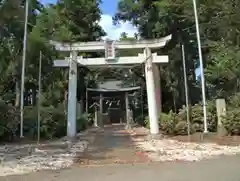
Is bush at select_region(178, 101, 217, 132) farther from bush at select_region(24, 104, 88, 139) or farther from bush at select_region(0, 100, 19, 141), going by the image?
bush at select_region(0, 100, 19, 141)

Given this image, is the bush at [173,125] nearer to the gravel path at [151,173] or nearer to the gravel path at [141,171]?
the gravel path at [141,171]

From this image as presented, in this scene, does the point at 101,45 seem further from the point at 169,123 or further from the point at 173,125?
the point at 173,125

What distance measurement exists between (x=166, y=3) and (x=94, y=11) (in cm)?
1260

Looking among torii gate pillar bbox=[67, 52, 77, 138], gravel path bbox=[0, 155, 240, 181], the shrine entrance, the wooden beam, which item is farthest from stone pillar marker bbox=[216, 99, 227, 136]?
the shrine entrance

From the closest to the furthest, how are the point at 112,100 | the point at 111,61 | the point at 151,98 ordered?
the point at 151,98 < the point at 111,61 < the point at 112,100

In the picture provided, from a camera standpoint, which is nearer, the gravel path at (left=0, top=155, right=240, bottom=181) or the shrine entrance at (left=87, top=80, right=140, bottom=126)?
the gravel path at (left=0, top=155, right=240, bottom=181)

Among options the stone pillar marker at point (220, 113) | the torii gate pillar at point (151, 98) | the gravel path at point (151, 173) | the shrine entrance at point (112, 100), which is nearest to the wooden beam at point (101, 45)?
the torii gate pillar at point (151, 98)

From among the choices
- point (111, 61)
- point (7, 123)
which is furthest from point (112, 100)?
point (7, 123)

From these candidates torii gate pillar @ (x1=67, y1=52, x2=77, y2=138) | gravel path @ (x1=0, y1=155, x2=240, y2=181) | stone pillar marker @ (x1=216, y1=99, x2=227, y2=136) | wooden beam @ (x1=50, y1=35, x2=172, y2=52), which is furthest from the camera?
wooden beam @ (x1=50, y1=35, x2=172, y2=52)

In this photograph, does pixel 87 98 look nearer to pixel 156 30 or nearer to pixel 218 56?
pixel 156 30

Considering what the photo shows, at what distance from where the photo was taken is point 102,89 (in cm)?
4125

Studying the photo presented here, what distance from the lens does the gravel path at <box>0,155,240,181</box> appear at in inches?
317

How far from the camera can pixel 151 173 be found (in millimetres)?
8656

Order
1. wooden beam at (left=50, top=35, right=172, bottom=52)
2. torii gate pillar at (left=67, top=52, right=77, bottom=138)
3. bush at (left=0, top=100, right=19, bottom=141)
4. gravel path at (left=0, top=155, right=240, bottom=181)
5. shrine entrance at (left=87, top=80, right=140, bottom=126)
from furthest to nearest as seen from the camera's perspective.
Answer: shrine entrance at (left=87, top=80, right=140, bottom=126), wooden beam at (left=50, top=35, right=172, bottom=52), torii gate pillar at (left=67, top=52, right=77, bottom=138), bush at (left=0, top=100, right=19, bottom=141), gravel path at (left=0, top=155, right=240, bottom=181)
